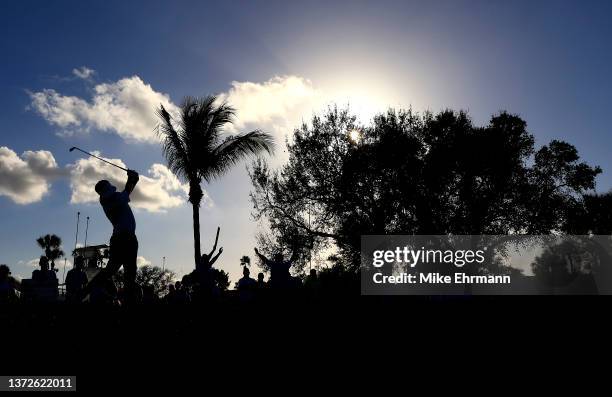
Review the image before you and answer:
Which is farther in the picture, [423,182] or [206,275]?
[423,182]

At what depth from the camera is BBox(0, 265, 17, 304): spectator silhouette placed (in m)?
10.4

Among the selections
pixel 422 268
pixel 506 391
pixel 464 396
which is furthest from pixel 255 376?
pixel 422 268

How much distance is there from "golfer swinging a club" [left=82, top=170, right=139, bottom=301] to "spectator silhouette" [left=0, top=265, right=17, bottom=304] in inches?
187

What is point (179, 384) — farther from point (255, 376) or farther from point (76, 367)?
point (76, 367)

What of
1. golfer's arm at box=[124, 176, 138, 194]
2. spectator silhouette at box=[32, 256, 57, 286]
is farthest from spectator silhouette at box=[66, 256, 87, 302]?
golfer's arm at box=[124, 176, 138, 194]

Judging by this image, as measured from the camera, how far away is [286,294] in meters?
11.6

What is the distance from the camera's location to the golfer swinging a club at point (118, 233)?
6.90m

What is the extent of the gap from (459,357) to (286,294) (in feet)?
25.5

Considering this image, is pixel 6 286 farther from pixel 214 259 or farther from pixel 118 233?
pixel 118 233

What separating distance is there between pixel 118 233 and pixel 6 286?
592 cm

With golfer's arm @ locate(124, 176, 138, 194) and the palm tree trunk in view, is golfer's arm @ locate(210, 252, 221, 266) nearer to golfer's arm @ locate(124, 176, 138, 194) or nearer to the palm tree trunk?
the palm tree trunk

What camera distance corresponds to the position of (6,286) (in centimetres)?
1066

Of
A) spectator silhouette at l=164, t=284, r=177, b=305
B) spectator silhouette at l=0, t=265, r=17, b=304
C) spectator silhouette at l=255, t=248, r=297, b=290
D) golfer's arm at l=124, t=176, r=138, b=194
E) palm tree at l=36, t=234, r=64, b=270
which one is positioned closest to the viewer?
golfer's arm at l=124, t=176, r=138, b=194

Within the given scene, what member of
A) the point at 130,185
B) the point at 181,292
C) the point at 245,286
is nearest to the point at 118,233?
the point at 130,185
